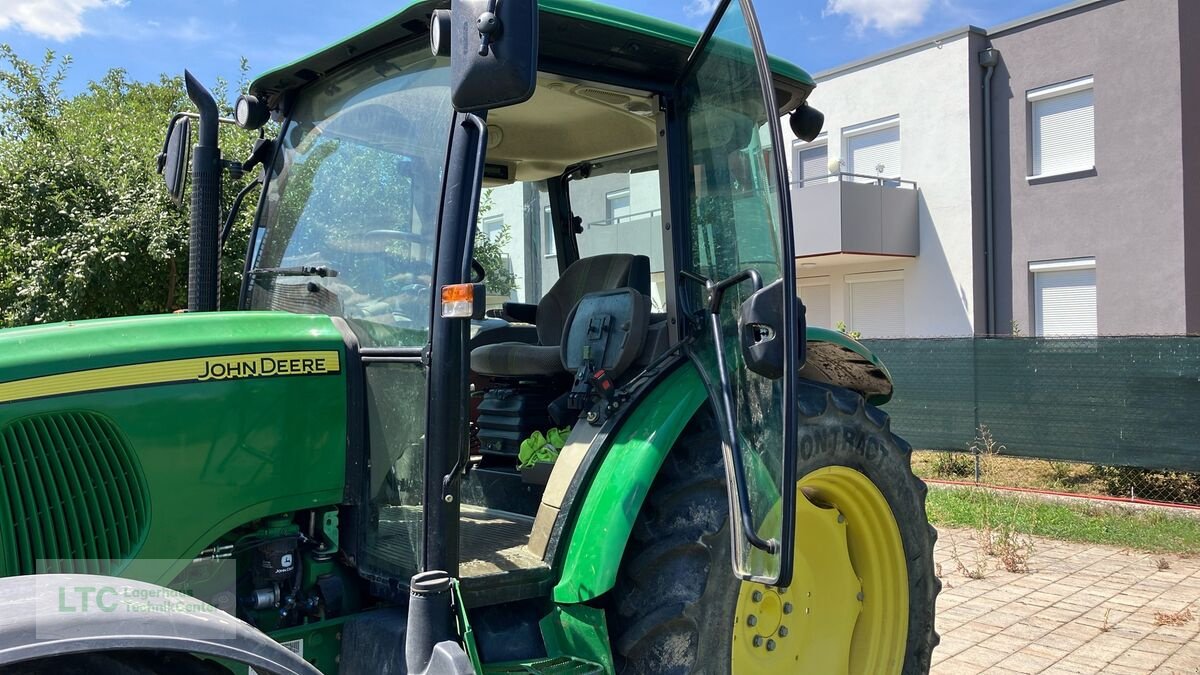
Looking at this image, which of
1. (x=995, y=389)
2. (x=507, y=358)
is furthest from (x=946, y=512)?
(x=507, y=358)

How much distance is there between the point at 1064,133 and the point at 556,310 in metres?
13.4

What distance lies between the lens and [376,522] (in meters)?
2.71

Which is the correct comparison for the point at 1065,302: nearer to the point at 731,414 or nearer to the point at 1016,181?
the point at 1016,181

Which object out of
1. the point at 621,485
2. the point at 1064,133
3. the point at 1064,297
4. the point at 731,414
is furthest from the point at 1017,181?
the point at 621,485

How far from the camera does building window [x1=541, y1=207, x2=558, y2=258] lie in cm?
436

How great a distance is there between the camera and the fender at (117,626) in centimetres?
169

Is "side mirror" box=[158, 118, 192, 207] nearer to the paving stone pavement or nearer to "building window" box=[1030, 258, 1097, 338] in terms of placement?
the paving stone pavement

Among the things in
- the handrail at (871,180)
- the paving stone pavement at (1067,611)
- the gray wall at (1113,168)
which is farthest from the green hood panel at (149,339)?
the handrail at (871,180)

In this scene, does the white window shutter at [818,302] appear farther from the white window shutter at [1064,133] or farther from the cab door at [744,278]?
the cab door at [744,278]

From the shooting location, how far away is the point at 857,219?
16172 millimetres

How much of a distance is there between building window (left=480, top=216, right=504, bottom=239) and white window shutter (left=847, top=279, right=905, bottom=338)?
13938 millimetres

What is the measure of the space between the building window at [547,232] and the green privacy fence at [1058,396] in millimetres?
6368

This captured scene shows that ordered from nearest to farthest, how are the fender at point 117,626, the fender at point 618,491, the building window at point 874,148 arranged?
1. the fender at point 117,626
2. the fender at point 618,491
3. the building window at point 874,148

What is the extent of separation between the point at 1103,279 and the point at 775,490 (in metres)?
13.6
